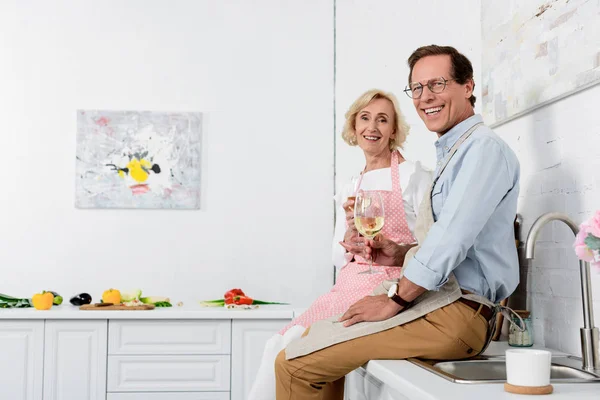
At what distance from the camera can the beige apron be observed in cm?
188

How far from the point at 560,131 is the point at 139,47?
327 cm

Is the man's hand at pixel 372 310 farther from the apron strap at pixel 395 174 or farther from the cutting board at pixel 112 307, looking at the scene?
the cutting board at pixel 112 307

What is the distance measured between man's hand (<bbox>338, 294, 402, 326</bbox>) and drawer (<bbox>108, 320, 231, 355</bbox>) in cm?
170

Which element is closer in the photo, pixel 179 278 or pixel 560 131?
pixel 560 131

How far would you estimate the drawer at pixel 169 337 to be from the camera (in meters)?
3.53

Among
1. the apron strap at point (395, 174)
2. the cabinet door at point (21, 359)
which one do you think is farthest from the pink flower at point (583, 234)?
the cabinet door at point (21, 359)

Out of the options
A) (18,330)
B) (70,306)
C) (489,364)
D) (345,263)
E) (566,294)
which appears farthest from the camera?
(70,306)

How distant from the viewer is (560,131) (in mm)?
2158

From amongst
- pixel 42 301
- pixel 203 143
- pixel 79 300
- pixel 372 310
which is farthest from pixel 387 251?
pixel 203 143

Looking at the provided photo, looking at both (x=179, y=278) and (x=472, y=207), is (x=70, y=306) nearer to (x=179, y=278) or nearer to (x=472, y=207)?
(x=179, y=278)

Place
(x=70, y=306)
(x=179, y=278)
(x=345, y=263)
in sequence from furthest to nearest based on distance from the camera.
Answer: (x=179, y=278) → (x=70, y=306) → (x=345, y=263)

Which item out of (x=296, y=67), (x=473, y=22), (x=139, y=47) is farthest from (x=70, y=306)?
(x=473, y=22)

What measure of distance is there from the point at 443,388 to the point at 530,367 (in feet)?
0.61

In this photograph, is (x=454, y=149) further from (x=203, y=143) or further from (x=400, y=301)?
(x=203, y=143)
